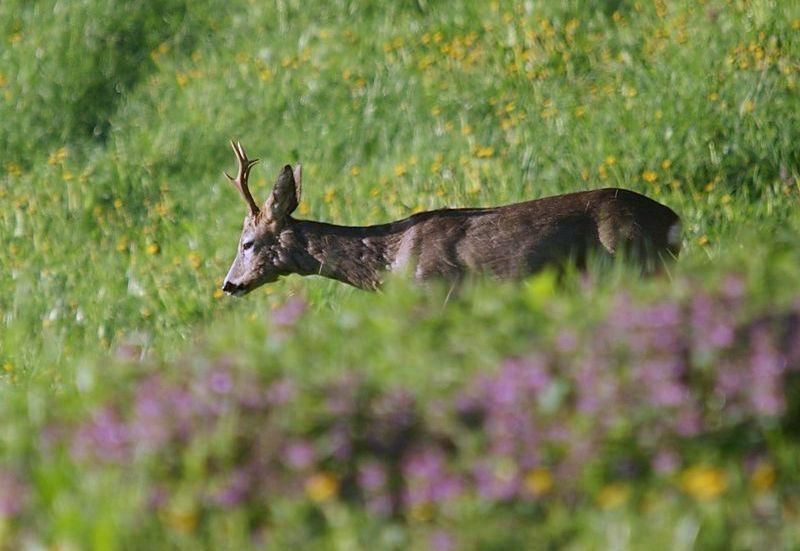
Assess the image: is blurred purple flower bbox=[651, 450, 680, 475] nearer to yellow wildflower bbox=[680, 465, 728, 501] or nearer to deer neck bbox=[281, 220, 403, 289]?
yellow wildflower bbox=[680, 465, 728, 501]

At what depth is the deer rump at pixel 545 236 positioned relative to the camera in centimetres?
780

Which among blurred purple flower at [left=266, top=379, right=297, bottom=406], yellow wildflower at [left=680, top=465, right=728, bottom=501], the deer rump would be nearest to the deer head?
the deer rump

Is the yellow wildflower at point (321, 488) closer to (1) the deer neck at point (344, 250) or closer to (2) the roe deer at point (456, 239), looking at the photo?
(2) the roe deer at point (456, 239)

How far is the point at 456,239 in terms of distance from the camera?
827 cm

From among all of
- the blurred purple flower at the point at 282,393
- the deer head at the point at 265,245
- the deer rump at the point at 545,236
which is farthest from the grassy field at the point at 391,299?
the deer rump at the point at 545,236

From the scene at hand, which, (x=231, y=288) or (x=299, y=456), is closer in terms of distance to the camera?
(x=299, y=456)

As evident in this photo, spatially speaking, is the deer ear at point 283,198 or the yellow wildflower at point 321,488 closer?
the yellow wildflower at point 321,488

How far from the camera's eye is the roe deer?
785 centimetres

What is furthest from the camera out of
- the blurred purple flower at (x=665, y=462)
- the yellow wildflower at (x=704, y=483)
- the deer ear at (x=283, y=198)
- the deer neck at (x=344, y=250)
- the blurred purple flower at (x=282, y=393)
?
the deer ear at (x=283, y=198)

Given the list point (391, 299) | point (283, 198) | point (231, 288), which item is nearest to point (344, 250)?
point (283, 198)

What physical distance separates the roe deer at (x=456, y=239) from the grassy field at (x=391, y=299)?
30 centimetres

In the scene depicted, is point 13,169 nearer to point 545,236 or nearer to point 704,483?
point 545,236

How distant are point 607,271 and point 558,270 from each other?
1396 mm

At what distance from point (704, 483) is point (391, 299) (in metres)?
1.83
